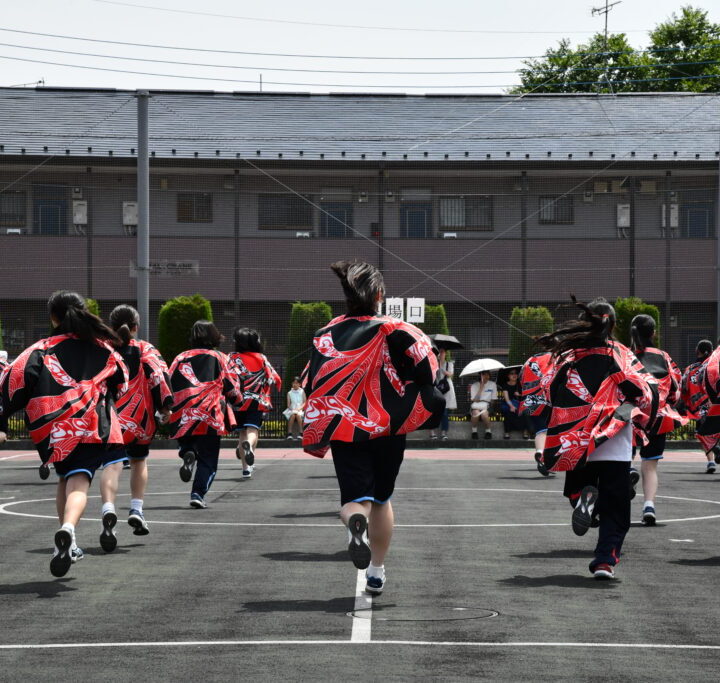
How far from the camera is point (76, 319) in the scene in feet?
32.1

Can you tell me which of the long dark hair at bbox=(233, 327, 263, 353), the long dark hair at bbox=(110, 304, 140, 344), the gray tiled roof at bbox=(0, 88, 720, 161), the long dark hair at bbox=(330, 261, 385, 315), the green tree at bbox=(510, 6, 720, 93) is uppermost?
the green tree at bbox=(510, 6, 720, 93)

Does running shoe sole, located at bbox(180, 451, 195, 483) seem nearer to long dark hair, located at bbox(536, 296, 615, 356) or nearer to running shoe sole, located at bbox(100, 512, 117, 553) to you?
running shoe sole, located at bbox(100, 512, 117, 553)

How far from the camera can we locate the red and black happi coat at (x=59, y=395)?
31.8 ft

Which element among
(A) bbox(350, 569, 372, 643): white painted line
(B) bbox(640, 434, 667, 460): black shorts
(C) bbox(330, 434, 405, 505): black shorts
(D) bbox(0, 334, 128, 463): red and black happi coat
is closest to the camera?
(A) bbox(350, 569, 372, 643): white painted line

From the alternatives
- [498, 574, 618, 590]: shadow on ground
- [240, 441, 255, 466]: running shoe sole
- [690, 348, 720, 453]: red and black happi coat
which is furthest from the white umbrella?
[498, 574, 618, 590]: shadow on ground

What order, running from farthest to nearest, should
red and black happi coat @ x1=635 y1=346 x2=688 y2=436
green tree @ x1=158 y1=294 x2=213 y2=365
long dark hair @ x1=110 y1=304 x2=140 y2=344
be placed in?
green tree @ x1=158 y1=294 x2=213 y2=365 < red and black happi coat @ x1=635 y1=346 x2=688 y2=436 < long dark hair @ x1=110 y1=304 x2=140 y2=344

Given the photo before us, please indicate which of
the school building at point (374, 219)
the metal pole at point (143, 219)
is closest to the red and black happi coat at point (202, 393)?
the metal pole at point (143, 219)

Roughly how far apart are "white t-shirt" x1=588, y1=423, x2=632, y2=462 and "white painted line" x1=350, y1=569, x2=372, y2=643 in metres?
1.76

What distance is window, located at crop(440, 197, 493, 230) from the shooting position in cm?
4225

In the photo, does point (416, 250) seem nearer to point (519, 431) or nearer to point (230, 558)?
point (519, 431)

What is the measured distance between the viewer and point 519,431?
32.4 meters

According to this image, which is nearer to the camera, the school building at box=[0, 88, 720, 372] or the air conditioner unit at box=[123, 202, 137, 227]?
the school building at box=[0, 88, 720, 372]

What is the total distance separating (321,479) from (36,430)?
1064 centimetres

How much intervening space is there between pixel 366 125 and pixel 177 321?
11.5 metres
